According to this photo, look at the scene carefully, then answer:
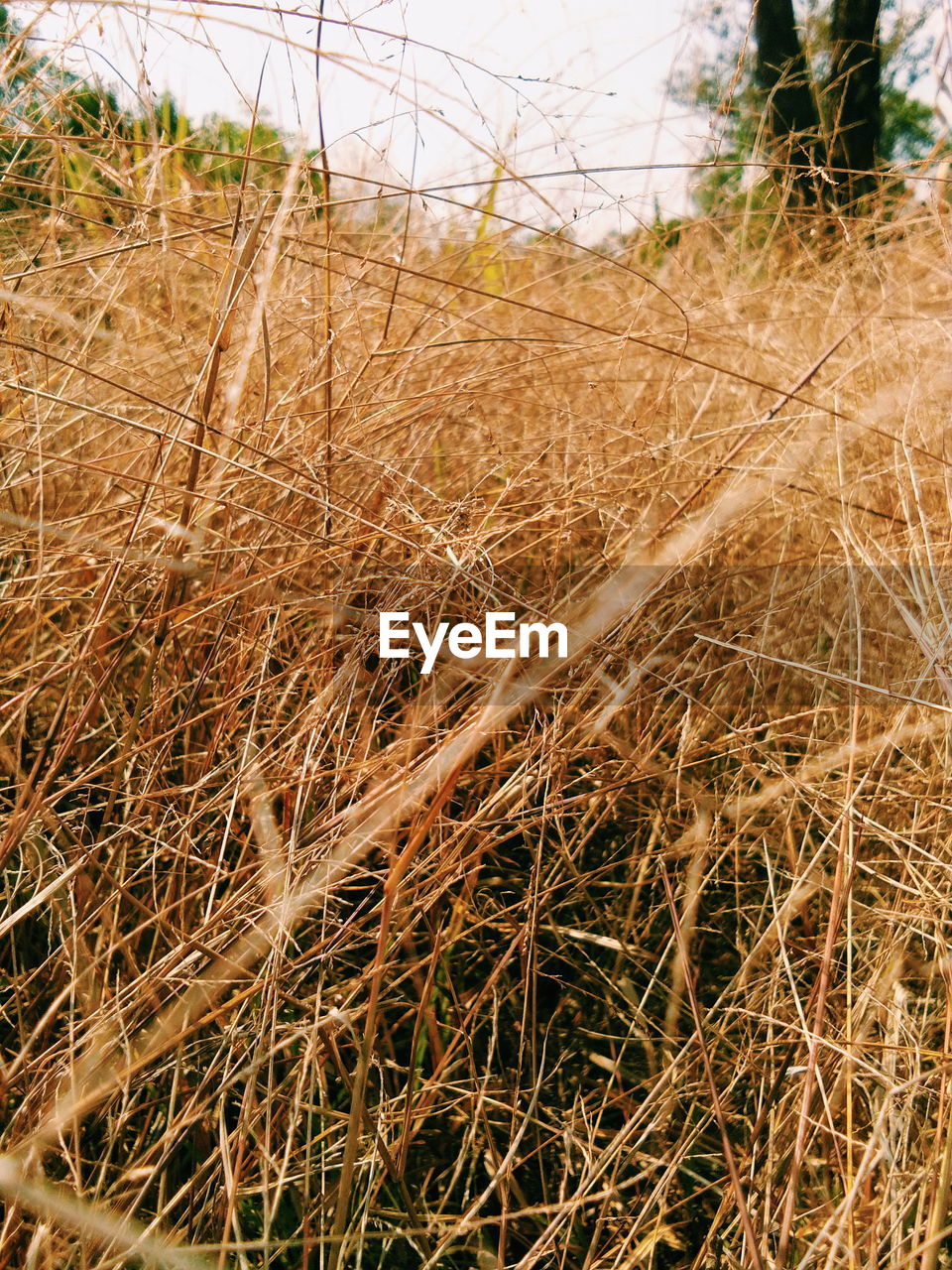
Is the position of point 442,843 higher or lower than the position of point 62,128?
lower

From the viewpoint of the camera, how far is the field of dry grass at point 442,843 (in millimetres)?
633

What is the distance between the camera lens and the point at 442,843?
0.71 m

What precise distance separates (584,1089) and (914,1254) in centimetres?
26

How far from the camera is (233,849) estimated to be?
77 centimetres

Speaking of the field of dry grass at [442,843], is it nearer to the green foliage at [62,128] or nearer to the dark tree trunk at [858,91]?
the green foliage at [62,128]

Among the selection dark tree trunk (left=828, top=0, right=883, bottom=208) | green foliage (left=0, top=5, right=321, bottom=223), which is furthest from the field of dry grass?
dark tree trunk (left=828, top=0, right=883, bottom=208)

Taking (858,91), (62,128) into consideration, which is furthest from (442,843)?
(858,91)

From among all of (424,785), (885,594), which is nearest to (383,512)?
(424,785)

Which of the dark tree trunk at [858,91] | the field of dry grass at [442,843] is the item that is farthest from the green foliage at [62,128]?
the dark tree trunk at [858,91]

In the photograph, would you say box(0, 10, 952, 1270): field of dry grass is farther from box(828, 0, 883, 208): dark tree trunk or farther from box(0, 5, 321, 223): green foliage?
box(828, 0, 883, 208): dark tree trunk

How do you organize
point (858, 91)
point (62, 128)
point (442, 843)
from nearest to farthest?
point (442, 843) < point (62, 128) < point (858, 91)

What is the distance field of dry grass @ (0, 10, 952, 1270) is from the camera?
0.63 meters

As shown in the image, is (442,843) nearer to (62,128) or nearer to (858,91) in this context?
(62,128)

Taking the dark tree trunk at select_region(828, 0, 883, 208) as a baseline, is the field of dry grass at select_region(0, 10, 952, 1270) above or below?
below
